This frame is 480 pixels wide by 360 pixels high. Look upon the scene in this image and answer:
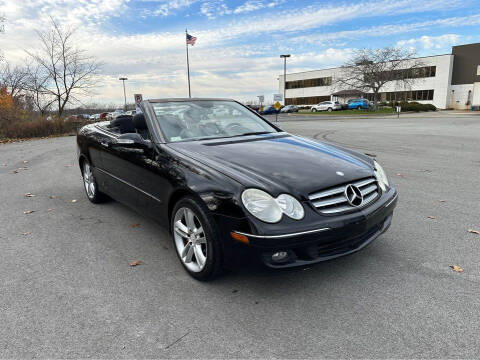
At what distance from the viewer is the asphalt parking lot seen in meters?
2.33

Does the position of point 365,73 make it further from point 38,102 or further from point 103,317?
Answer: point 103,317

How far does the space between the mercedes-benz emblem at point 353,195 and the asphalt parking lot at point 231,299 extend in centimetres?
69

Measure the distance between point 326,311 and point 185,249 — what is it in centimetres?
130

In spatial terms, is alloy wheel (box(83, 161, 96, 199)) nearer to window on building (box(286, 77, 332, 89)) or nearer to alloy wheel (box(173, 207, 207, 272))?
alloy wheel (box(173, 207, 207, 272))

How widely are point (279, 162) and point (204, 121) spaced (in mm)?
1315

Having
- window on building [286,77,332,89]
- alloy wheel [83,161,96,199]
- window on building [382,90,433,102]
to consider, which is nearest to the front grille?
alloy wheel [83,161,96,199]

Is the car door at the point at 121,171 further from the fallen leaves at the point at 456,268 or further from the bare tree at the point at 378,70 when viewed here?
the bare tree at the point at 378,70

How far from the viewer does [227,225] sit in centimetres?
273

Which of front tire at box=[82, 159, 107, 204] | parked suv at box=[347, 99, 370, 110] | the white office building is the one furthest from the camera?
the white office building

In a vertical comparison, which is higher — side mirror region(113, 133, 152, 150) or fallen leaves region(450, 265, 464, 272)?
side mirror region(113, 133, 152, 150)

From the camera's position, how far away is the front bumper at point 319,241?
2.57 meters

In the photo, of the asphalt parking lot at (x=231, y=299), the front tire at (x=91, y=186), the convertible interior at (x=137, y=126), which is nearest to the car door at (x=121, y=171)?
the convertible interior at (x=137, y=126)

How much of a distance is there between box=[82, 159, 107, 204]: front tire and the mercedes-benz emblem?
12.6ft

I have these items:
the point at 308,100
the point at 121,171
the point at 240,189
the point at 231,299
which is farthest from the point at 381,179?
the point at 308,100
